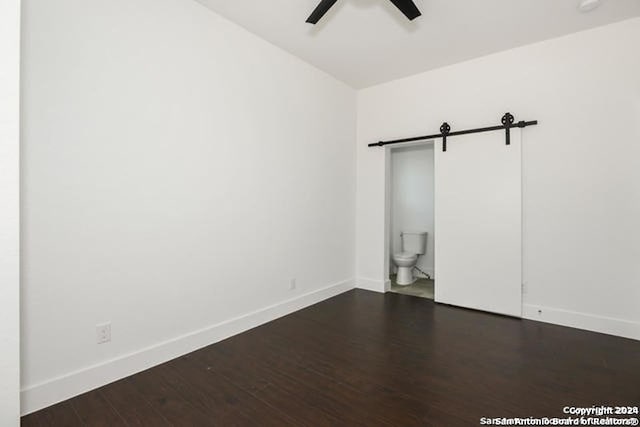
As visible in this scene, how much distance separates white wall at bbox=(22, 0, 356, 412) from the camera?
178 cm

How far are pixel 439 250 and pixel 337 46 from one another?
8.33 feet

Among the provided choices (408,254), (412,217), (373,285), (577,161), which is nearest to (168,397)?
(373,285)

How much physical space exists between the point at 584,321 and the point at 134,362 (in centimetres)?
383

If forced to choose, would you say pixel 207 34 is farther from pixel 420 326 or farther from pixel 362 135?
pixel 420 326

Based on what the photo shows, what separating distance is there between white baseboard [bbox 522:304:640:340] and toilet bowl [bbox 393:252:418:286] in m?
1.50

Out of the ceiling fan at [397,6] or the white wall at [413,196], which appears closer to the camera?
the ceiling fan at [397,6]

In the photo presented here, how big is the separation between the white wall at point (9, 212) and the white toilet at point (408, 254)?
392 centimetres

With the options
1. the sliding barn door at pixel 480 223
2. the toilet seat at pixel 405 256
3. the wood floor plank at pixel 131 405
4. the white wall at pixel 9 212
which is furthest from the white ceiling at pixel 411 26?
the wood floor plank at pixel 131 405

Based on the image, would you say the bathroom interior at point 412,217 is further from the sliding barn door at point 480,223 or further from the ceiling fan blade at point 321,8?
the ceiling fan blade at point 321,8

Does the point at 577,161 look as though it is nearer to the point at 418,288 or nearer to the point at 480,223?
the point at 480,223

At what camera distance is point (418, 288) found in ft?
14.2

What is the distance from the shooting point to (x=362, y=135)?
434 centimetres

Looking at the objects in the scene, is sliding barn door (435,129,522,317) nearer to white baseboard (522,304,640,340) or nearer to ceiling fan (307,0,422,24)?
white baseboard (522,304,640,340)

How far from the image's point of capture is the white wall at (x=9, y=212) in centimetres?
141
